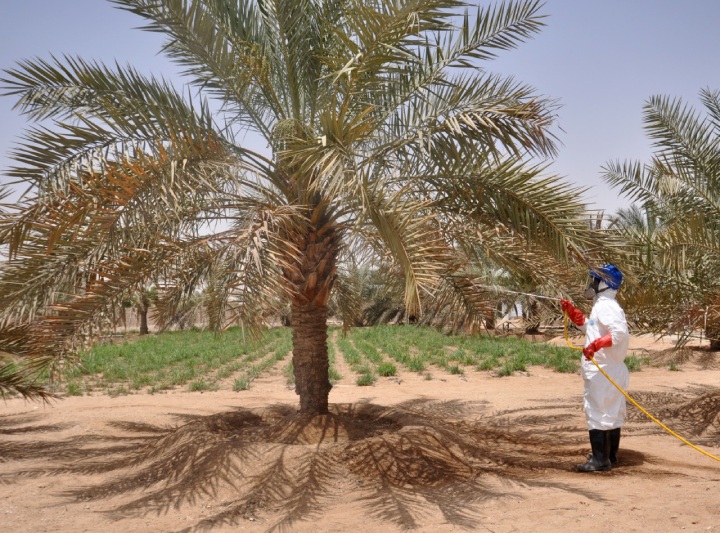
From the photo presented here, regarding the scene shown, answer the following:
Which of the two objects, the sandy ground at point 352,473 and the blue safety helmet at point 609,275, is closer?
the sandy ground at point 352,473

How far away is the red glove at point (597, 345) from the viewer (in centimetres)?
548

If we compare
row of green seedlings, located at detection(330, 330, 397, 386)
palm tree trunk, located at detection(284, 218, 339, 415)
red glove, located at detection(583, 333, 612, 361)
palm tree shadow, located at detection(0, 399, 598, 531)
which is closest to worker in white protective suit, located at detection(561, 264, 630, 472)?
red glove, located at detection(583, 333, 612, 361)

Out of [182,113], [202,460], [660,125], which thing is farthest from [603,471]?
[660,125]

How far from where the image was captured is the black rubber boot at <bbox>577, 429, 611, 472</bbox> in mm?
5656

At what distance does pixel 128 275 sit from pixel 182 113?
177 cm

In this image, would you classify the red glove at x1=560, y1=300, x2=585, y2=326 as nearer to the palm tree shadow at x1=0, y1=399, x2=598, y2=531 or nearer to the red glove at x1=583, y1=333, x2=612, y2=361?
the red glove at x1=583, y1=333, x2=612, y2=361

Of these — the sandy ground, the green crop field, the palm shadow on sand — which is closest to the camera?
the sandy ground

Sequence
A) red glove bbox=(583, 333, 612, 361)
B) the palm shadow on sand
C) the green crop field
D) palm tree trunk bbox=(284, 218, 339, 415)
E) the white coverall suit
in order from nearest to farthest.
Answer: the palm shadow on sand → red glove bbox=(583, 333, 612, 361) → the white coverall suit → palm tree trunk bbox=(284, 218, 339, 415) → the green crop field

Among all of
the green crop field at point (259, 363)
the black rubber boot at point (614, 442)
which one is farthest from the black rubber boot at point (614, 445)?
the green crop field at point (259, 363)

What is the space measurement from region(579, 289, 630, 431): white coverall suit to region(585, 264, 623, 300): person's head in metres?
0.18

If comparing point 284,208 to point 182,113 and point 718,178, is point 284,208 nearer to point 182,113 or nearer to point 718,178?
point 182,113

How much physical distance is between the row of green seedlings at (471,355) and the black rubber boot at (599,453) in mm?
6335

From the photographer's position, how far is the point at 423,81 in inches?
273

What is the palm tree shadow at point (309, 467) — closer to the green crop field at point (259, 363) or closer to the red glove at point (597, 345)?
the red glove at point (597, 345)
